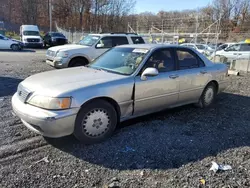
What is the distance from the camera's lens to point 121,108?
3.77 m

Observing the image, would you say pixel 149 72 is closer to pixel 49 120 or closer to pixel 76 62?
pixel 49 120

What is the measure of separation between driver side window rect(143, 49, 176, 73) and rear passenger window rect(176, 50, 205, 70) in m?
0.24

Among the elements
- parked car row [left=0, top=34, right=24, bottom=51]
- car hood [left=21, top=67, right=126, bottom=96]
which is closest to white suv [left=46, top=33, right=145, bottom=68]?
car hood [left=21, top=67, right=126, bottom=96]

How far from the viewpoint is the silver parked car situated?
10.3ft

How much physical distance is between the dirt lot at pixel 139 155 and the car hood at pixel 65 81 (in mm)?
894

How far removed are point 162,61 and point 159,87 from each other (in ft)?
1.94

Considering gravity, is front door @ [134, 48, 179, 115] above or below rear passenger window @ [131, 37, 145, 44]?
below

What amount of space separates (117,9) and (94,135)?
44805mm

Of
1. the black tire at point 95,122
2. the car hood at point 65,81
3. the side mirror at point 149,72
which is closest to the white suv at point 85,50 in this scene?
the car hood at point 65,81

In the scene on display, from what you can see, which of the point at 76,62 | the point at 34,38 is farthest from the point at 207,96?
the point at 34,38

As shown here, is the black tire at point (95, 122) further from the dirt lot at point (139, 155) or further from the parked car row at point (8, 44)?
the parked car row at point (8, 44)

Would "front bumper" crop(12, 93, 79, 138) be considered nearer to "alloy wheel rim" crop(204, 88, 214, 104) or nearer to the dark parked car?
"alloy wheel rim" crop(204, 88, 214, 104)

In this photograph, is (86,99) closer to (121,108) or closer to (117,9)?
(121,108)

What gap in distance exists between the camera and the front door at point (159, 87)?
3.96 metres
